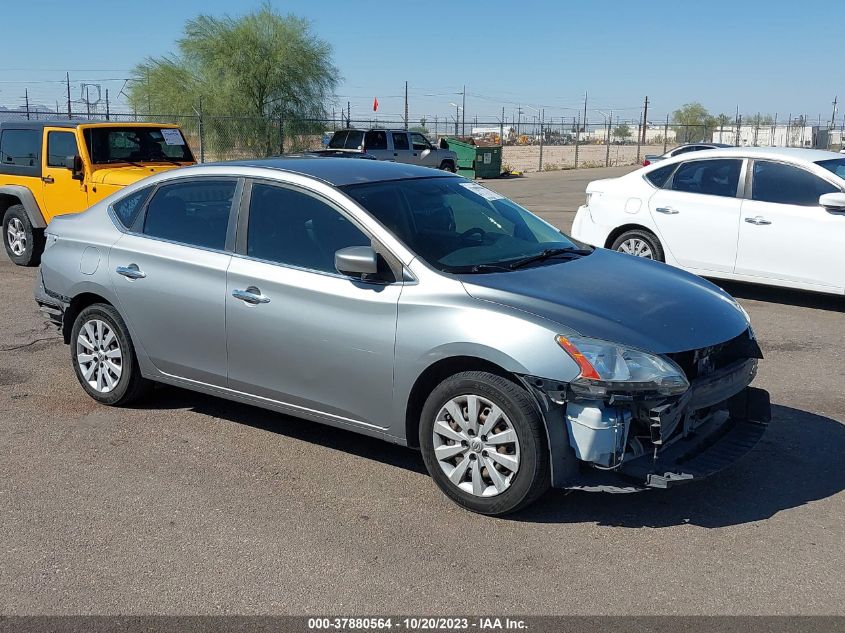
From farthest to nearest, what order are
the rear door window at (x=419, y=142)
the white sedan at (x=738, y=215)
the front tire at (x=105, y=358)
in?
the rear door window at (x=419, y=142), the white sedan at (x=738, y=215), the front tire at (x=105, y=358)

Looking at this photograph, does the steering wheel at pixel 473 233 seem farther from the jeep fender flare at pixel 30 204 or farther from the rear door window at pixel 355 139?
the rear door window at pixel 355 139

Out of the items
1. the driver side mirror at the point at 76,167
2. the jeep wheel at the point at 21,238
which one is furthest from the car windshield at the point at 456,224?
the jeep wheel at the point at 21,238

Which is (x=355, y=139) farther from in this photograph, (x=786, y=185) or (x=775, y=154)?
(x=786, y=185)

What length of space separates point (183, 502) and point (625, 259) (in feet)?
9.48

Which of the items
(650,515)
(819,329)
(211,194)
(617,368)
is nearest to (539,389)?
(617,368)

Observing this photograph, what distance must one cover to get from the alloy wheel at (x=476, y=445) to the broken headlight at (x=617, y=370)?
430 millimetres

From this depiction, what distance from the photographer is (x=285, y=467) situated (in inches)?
201

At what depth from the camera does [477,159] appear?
1275 inches

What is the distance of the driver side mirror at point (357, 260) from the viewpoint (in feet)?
15.1

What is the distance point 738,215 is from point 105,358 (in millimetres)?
6339

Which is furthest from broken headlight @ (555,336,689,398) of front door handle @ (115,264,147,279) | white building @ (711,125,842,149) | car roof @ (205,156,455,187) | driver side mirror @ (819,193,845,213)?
white building @ (711,125,842,149)

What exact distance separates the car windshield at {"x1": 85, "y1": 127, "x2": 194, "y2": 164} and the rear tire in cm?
567

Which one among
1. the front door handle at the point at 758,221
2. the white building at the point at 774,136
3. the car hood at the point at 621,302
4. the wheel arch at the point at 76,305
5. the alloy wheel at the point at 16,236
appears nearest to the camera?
the car hood at the point at 621,302

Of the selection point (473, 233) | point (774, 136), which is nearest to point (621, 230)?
point (473, 233)
